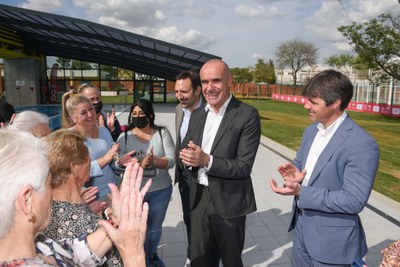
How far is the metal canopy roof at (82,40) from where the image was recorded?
13.0 m

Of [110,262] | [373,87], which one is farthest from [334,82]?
[373,87]

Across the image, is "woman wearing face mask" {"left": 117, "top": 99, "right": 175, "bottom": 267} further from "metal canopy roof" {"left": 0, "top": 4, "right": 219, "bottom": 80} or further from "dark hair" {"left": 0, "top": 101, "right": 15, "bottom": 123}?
"metal canopy roof" {"left": 0, "top": 4, "right": 219, "bottom": 80}

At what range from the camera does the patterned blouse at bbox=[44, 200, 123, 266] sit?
5.64 feet

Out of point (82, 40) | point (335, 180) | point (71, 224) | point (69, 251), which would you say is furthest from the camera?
point (82, 40)

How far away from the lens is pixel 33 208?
1.19 metres

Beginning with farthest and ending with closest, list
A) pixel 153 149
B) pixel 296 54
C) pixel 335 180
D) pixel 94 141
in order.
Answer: pixel 296 54, pixel 153 149, pixel 94 141, pixel 335 180

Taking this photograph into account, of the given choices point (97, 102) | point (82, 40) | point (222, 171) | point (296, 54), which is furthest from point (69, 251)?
point (296, 54)

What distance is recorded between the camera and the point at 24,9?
42.0 ft

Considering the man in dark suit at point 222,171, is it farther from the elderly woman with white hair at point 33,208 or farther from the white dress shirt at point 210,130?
the elderly woman with white hair at point 33,208

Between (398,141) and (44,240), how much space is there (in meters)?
14.3

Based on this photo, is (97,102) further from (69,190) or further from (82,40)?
(82,40)

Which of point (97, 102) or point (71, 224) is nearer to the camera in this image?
point (71, 224)

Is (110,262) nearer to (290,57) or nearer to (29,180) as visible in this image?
(29,180)

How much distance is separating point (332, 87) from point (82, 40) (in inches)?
800
